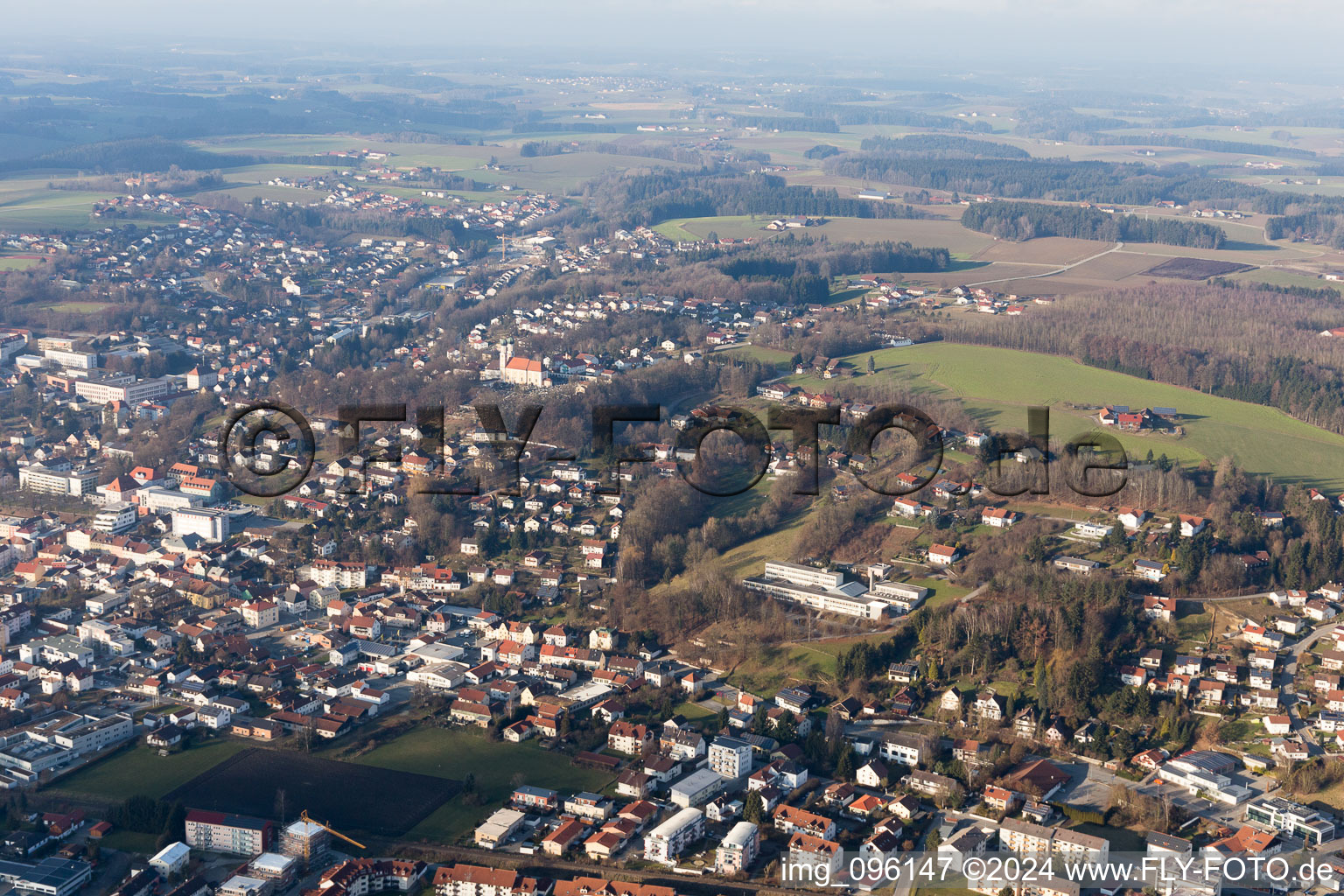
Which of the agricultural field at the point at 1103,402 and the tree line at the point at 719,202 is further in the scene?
the tree line at the point at 719,202

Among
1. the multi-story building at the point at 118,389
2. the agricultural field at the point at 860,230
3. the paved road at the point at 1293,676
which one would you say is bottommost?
the paved road at the point at 1293,676

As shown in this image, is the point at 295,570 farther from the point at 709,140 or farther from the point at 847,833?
the point at 709,140

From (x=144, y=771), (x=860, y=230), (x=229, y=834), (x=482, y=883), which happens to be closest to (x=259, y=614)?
(x=144, y=771)

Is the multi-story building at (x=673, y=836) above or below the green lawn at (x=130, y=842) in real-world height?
above

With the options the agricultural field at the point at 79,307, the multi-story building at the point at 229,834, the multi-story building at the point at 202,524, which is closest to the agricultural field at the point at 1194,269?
the agricultural field at the point at 79,307

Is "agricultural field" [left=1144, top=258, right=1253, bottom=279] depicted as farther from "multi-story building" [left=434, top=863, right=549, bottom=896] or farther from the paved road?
"multi-story building" [left=434, top=863, right=549, bottom=896]

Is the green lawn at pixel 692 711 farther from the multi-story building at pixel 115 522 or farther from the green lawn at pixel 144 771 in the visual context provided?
the multi-story building at pixel 115 522

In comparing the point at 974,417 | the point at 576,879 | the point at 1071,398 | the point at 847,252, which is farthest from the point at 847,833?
the point at 847,252
